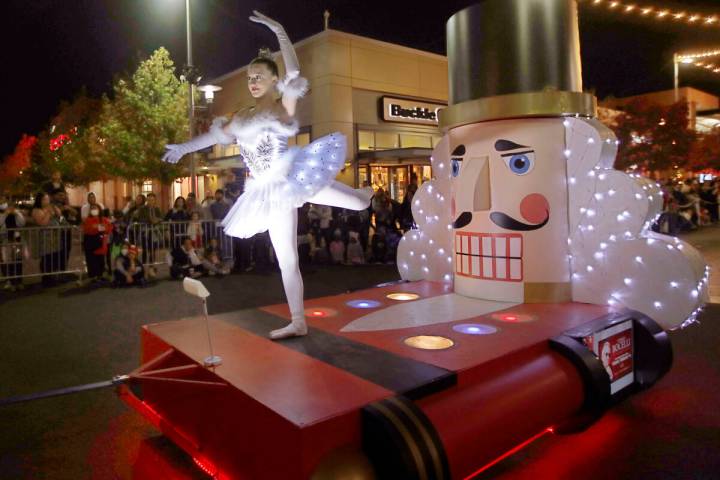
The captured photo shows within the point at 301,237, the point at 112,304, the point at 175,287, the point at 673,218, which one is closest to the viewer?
the point at 112,304

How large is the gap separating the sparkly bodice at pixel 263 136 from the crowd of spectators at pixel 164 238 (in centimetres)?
628

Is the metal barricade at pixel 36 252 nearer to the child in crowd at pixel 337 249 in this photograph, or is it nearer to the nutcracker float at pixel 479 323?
the child in crowd at pixel 337 249

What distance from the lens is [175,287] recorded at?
8.68 metres

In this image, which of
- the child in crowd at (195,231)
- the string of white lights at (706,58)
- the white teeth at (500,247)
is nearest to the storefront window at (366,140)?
the child in crowd at (195,231)

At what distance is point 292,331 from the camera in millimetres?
3516

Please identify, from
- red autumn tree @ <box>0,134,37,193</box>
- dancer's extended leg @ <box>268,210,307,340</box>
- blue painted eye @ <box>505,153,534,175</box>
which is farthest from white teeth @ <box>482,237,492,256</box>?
red autumn tree @ <box>0,134,37,193</box>

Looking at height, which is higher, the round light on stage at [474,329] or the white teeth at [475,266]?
the white teeth at [475,266]

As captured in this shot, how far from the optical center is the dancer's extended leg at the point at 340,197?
3523 millimetres

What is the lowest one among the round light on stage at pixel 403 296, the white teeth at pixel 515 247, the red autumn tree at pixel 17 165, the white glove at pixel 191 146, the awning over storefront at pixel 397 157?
the round light on stage at pixel 403 296

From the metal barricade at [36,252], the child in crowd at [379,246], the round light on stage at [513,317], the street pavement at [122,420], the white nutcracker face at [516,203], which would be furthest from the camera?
the child in crowd at [379,246]

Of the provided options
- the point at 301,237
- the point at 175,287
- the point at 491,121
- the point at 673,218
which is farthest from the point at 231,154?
the point at 491,121

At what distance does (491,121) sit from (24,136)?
135ft

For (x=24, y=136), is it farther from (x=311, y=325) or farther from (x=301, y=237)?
(x=311, y=325)

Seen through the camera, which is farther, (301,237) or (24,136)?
(24,136)
